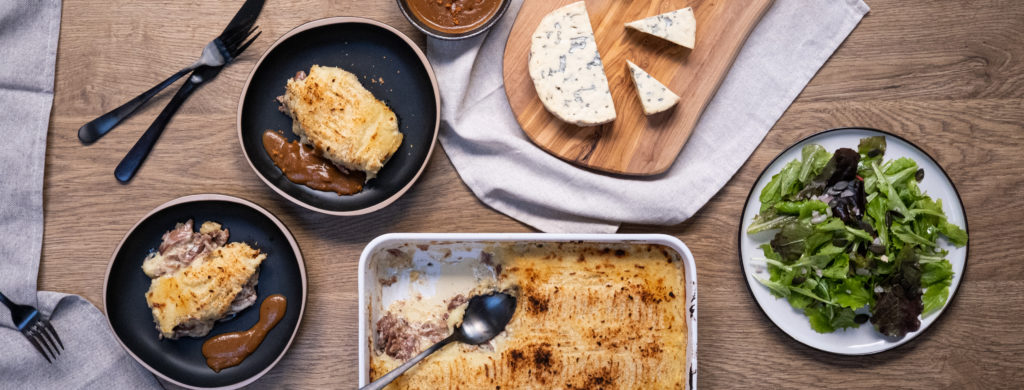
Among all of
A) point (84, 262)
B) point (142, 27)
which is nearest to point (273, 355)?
point (84, 262)

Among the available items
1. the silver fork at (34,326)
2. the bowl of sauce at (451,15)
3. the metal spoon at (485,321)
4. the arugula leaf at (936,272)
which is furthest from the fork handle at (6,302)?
the arugula leaf at (936,272)

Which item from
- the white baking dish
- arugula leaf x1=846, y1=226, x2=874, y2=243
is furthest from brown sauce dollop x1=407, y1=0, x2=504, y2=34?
arugula leaf x1=846, y1=226, x2=874, y2=243

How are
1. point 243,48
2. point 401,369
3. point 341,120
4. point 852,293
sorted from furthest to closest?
point 243,48, point 852,293, point 341,120, point 401,369

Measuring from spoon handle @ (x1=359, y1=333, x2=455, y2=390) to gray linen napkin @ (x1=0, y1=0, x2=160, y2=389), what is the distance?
117 cm

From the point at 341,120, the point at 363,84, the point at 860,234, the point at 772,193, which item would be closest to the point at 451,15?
the point at 363,84

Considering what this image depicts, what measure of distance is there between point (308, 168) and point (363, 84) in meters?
0.45

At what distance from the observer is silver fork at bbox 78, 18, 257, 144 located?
261 cm

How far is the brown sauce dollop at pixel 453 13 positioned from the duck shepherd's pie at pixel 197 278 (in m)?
1.26

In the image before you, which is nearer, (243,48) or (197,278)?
(197,278)

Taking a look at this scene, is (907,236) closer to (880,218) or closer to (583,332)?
(880,218)

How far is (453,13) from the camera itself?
257 cm

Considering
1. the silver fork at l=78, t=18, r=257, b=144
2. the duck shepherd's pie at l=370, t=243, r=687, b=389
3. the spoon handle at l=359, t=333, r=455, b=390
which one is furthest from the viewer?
the silver fork at l=78, t=18, r=257, b=144

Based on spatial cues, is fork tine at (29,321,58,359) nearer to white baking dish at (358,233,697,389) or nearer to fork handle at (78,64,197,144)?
fork handle at (78,64,197,144)

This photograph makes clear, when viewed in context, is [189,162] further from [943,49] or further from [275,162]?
[943,49]
